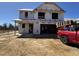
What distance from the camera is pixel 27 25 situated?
31438 millimetres

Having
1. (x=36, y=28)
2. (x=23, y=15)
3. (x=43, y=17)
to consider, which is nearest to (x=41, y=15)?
(x=43, y=17)

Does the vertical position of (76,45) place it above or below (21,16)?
below

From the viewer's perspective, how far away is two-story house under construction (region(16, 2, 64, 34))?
28.9m

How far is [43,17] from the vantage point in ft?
97.0

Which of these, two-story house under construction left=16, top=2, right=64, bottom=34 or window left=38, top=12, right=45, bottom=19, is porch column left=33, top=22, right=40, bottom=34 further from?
window left=38, top=12, right=45, bottom=19

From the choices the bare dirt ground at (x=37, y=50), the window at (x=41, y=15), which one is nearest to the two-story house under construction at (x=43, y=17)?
the window at (x=41, y=15)

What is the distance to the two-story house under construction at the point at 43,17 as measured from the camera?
28938 mm

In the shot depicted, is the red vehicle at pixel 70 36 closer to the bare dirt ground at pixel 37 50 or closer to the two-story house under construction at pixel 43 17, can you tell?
the bare dirt ground at pixel 37 50

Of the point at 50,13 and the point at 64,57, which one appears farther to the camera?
the point at 50,13

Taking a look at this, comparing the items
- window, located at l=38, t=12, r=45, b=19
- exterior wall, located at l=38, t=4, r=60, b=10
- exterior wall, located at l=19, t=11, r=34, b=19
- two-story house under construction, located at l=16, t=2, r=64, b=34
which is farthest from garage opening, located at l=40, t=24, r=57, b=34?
exterior wall, located at l=38, t=4, r=60, b=10

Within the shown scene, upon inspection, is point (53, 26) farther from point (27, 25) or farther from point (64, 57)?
point (64, 57)

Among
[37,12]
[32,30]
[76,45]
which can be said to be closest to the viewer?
[76,45]

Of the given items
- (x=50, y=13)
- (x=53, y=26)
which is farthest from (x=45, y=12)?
(x=53, y=26)

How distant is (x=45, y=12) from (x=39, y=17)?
125cm
